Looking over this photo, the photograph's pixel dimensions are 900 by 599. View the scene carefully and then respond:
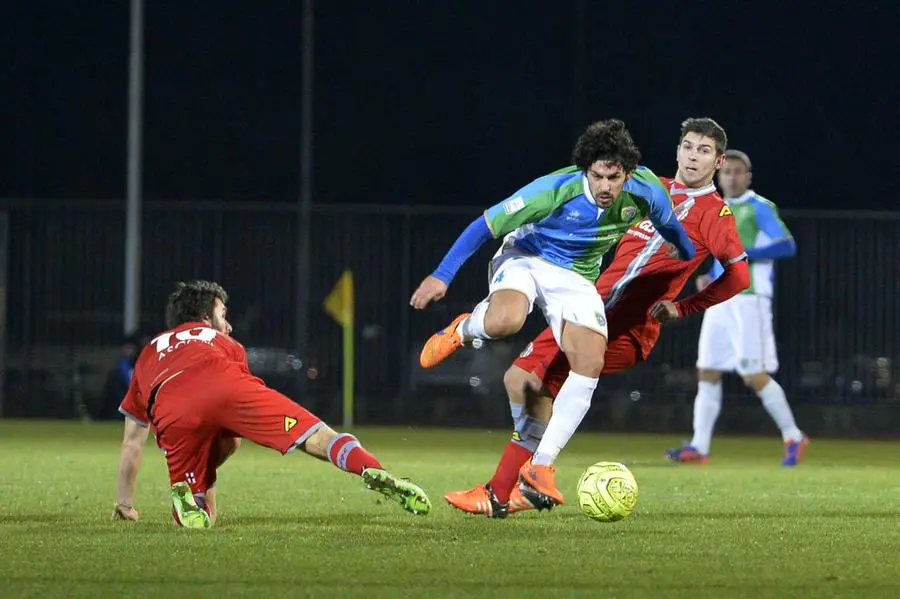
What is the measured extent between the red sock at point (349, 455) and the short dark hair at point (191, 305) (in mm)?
1016

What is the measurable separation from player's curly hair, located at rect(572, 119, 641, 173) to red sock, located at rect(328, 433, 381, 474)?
1822 millimetres

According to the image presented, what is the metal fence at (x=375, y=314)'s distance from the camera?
21.8m

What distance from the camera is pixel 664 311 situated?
972cm

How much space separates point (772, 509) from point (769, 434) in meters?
11.8

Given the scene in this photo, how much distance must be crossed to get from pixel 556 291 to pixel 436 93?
24787mm

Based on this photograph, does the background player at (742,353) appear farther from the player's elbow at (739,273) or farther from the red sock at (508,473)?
the red sock at (508,473)

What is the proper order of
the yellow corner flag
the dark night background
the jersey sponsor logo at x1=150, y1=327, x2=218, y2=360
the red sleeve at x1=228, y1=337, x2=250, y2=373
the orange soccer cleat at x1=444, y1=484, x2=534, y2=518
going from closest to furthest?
the jersey sponsor logo at x1=150, y1=327, x2=218, y2=360 → the red sleeve at x1=228, y1=337, x2=250, y2=373 → the orange soccer cleat at x1=444, y1=484, x2=534, y2=518 → the yellow corner flag → the dark night background

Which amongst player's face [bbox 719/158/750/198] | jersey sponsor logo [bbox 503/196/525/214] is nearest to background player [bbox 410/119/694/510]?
jersey sponsor logo [bbox 503/196/525/214]

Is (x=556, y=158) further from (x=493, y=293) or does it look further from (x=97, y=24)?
(x=493, y=293)

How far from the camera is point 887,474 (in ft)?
45.1

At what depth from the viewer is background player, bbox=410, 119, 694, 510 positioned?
897 centimetres

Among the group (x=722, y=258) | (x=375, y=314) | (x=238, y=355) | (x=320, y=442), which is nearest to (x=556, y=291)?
(x=722, y=258)

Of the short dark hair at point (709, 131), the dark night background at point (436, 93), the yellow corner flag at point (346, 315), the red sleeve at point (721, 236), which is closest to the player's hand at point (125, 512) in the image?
the red sleeve at point (721, 236)

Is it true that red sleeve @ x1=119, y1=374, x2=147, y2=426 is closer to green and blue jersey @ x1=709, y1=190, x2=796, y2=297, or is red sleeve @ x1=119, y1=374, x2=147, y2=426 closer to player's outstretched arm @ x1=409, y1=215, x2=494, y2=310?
player's outstretched arm @ x1=409, y1=215, x2=494, y2=310
